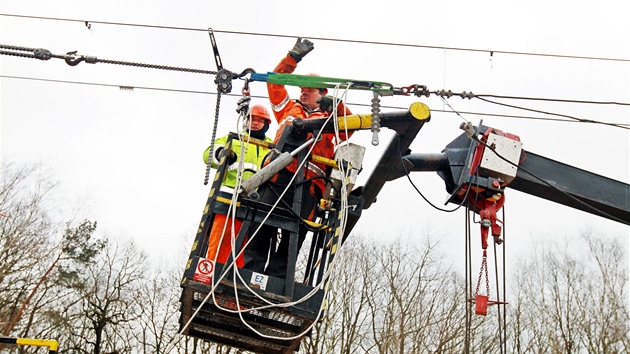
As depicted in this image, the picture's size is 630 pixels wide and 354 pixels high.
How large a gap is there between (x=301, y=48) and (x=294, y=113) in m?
0.61

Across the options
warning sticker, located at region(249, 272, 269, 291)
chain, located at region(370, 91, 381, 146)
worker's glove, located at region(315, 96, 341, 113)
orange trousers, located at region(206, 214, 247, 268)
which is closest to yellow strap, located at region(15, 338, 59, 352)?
orange trousers, located at region(206, 214, 247, 268)

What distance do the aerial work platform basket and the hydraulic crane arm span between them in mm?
1473

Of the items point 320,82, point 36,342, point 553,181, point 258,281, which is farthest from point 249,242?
point 553,181

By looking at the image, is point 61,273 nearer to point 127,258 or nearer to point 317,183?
point 127,258

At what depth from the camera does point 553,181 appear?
6.83 meters

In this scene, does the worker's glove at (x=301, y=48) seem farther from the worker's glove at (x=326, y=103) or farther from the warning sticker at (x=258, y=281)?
the warning sticker at (x=258, y=281)

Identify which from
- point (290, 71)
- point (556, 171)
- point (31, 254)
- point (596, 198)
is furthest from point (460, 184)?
point (31, 254)

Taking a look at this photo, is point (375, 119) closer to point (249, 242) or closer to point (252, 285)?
point (249, 242)

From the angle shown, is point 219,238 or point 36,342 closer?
point 219,238

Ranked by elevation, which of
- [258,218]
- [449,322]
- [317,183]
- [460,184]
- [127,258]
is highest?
[127,258]

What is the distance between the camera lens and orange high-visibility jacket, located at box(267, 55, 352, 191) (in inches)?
225

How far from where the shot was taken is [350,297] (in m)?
23.7

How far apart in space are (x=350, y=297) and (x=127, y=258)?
991 cm

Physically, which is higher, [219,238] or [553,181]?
[553,181]
